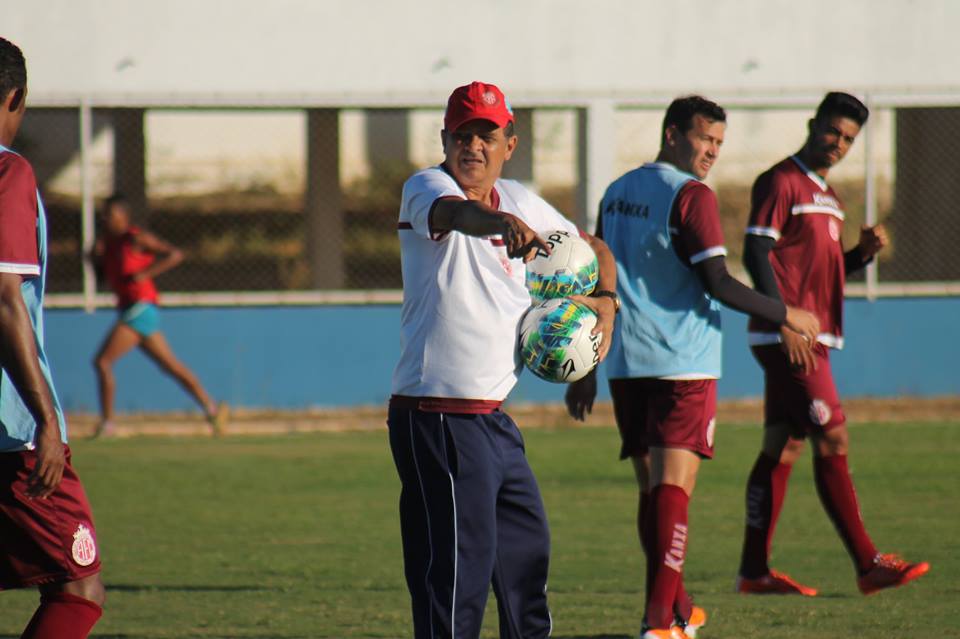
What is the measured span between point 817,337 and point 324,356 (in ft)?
31.6

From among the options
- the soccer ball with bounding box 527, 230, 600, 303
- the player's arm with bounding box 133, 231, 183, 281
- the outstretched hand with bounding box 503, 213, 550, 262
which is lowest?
the player's arm with bounding box 133, 231, 183, 281

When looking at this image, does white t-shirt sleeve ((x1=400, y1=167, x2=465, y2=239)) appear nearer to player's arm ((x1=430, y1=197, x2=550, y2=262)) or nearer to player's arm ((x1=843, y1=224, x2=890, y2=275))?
player's arm ((x1=430, y1=197, x2=550, y2=262))

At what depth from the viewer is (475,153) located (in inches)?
199

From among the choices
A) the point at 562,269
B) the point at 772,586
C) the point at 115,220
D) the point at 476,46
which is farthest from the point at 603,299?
the point at 476,46

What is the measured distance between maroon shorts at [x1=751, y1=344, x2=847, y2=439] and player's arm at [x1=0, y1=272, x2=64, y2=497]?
4.13 m

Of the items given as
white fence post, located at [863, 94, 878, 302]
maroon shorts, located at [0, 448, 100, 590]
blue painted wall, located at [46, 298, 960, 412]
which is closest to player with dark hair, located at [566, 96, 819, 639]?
maroon shorts, located at [0, 448, 100, 590]

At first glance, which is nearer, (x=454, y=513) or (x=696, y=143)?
(x=454, y=513)

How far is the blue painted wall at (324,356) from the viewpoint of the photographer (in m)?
16.3

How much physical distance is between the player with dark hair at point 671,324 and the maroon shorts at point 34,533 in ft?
7.67

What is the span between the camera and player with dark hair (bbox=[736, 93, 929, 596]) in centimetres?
760

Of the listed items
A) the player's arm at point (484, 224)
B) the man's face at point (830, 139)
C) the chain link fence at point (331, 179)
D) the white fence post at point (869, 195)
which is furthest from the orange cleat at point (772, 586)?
the chain link fence at point (331, 179)

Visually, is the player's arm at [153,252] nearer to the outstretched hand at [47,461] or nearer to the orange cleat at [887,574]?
the orange cleat at [887,574]

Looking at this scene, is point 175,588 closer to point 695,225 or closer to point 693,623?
point 693,623

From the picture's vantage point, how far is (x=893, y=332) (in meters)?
16.8
